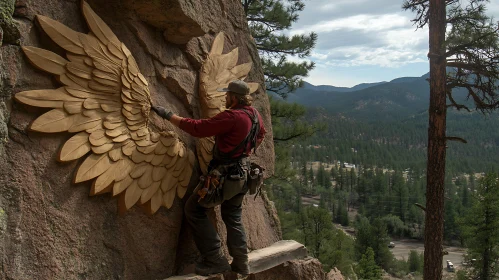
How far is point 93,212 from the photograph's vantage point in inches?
112

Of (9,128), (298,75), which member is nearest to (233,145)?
(9,128)

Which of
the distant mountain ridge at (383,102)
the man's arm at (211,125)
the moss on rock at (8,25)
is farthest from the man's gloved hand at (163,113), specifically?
the distant mountain ridge at (383,102)

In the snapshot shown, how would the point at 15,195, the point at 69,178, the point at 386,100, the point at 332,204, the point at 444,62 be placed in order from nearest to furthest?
the point at 15,195
the point at 69,178
the point at 444,62
the point at 332,204
the point at 386,100

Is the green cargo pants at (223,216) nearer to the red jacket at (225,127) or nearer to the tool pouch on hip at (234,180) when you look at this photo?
the tool pouch on hip at (234,180)

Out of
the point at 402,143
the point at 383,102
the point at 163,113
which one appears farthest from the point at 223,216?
the point at 383,102

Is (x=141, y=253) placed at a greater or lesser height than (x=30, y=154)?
lesser

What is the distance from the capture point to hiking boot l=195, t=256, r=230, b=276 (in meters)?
3.17

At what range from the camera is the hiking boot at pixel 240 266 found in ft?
10.8

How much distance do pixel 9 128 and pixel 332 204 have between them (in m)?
42.4

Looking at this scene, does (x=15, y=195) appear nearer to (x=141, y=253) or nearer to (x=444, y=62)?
(x=141, y=253)

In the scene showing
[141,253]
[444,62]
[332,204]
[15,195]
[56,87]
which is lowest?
[332,204]

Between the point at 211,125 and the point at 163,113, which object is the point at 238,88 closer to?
the point at 211,125

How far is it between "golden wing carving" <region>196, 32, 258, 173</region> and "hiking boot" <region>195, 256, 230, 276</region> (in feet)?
2.47

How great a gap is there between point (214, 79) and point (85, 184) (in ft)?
5.12
